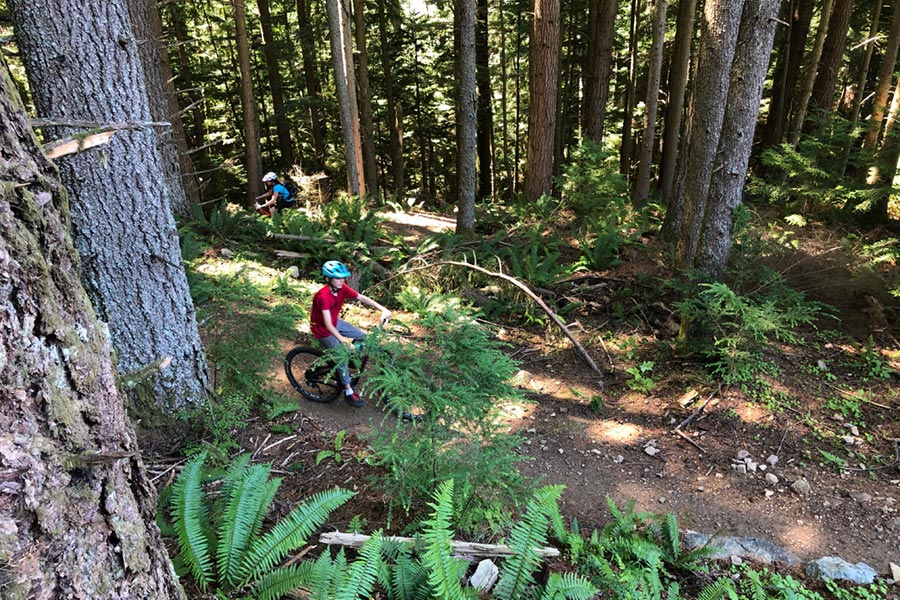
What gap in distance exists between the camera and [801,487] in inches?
209

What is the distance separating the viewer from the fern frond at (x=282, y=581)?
265 centimetres

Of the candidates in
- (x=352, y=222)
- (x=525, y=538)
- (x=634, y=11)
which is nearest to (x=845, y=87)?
(x=634, y=11)

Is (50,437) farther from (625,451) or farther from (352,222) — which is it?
(352,222)

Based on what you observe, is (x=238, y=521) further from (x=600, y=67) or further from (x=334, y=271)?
(x=600, y=67)

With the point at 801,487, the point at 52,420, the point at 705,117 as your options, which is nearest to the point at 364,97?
the point at 705,117

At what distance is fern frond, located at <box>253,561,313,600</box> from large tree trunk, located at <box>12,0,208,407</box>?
149cm

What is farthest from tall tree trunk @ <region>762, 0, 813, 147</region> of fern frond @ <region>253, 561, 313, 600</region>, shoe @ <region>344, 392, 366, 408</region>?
fern frond @ <region>253, 561, 313, 600</region>

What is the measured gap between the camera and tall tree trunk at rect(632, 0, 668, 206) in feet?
40.1

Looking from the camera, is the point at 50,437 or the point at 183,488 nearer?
the point at 50,437

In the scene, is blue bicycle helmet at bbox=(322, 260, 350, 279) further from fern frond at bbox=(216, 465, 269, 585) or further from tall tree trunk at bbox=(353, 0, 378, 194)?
tall tree trunk at bbox=(353, 0, 378, 194)

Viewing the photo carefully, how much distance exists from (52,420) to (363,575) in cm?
168

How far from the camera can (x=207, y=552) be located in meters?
2.89

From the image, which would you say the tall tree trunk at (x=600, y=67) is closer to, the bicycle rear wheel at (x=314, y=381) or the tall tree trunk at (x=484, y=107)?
the tall tree trunk at (x=484, y=107)

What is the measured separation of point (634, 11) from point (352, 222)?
1363 cm
